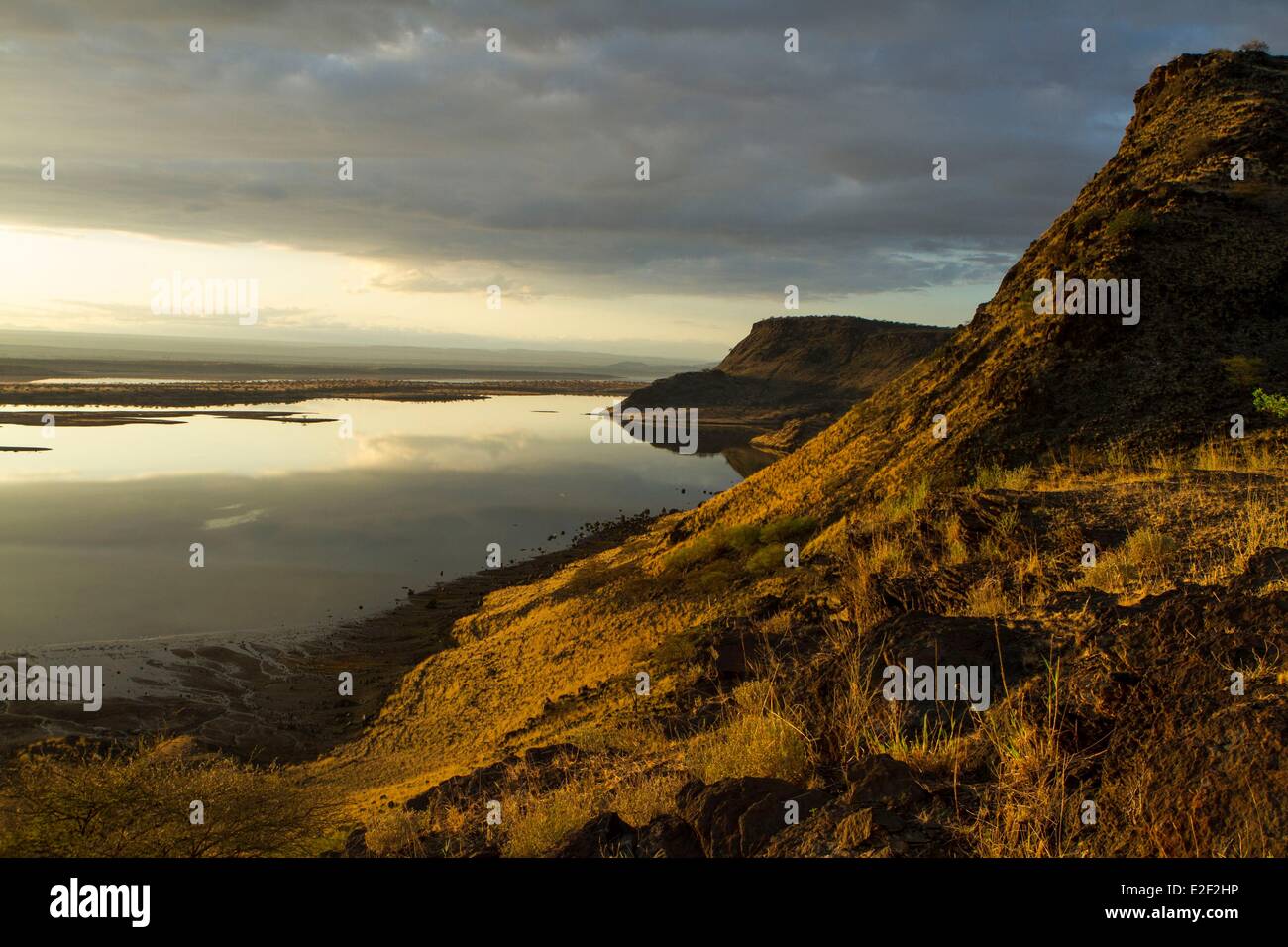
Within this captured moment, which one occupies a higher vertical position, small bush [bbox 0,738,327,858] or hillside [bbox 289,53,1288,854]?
hillside [bbox 289,53,1288,854]

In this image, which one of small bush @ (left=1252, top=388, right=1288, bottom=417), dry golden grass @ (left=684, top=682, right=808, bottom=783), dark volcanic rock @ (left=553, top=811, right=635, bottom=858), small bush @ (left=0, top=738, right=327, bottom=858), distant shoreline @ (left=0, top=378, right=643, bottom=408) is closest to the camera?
dark volcanic rock @ (left=553, top=811, right=635, bottom=858)

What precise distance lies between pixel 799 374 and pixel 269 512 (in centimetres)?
7133

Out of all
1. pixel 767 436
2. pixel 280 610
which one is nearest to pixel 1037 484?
pixel 280 610

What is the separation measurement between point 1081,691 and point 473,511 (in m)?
28.4

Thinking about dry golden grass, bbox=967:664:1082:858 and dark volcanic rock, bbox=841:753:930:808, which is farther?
dark volcanic rock, bbox=841:753:930:808

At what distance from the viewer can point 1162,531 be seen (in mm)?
8344

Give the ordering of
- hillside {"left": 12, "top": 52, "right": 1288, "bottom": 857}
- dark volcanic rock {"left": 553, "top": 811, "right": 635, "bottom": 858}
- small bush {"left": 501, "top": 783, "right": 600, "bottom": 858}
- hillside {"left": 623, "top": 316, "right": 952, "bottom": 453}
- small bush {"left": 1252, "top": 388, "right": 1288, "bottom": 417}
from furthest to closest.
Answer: hillside {"left": 623, "top": 316, "right": 952, "bottom": 453}
small bush {"left": 1252, "top": 388, "right": 1288, "bottom": 417}
small bush {"left": 501, "top": 783, "right": 600, "bottom": 858}
dark volcanic rock {"left": 553, "top": 811, "right": 635, "bottom": 858}
hillside {"left": 12, "top": 52, "right": 1288, "bottom": 857}

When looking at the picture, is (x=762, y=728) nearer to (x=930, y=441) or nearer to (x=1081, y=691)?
(x=1081, y=691)

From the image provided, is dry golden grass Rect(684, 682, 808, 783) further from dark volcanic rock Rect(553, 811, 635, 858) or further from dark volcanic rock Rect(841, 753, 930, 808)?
dark volcanic rock Rect(553, 811, 635, 858)

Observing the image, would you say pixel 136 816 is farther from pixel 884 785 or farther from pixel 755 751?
pixel 884 785

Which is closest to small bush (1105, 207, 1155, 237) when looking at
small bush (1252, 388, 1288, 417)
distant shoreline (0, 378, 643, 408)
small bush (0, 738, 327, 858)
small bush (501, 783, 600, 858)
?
small bush (1252, 388, 1288, 417)

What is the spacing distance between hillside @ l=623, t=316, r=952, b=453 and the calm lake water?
26.9m

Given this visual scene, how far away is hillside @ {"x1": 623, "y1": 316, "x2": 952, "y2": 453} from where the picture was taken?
81.2 meters

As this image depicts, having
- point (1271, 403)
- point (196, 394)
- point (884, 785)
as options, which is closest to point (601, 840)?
point (884, 785)
